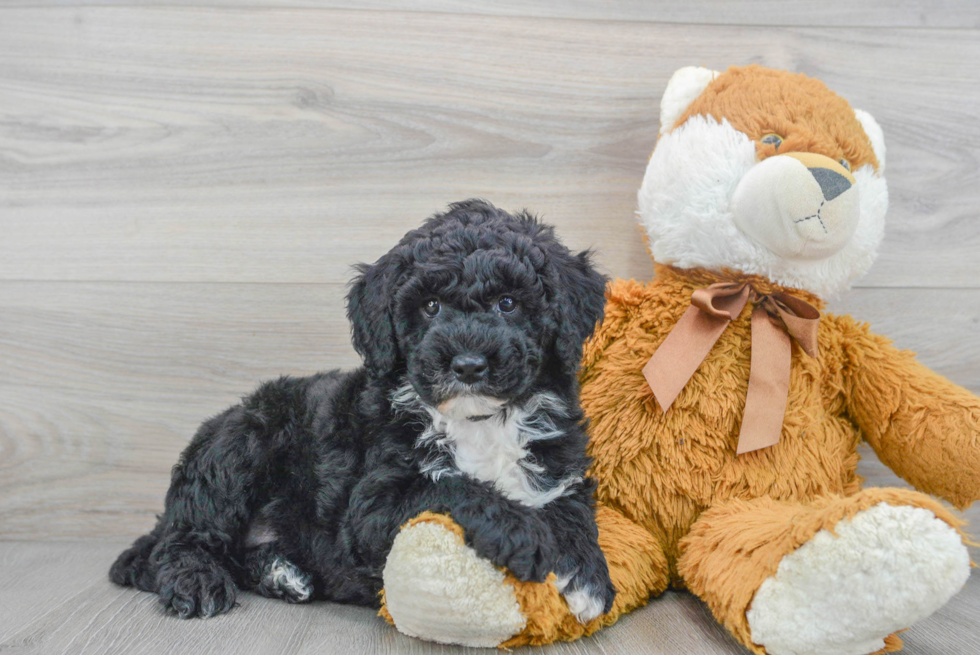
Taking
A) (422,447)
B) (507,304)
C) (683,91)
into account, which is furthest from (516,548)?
(683,91)

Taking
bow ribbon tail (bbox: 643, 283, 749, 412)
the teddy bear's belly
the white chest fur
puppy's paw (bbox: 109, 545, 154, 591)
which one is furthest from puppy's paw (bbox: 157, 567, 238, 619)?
bow ribbon tail (bbox: 643, 283, 749, 412)

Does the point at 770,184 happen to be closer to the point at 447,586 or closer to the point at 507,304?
the point at 507,304

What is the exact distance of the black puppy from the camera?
1248 mm

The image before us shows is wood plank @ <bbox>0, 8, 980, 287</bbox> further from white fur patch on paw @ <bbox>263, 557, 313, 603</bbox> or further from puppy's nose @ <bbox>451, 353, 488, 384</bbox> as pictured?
puppy's nose @ <bbox>451, 353, 488, 384</bbox>

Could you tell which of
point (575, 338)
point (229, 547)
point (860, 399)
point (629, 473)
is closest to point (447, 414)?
point (575, 338)

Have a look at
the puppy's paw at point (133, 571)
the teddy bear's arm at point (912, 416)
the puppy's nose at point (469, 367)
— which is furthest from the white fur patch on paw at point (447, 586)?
Result: the teddy bear's arm at point (912, 416)

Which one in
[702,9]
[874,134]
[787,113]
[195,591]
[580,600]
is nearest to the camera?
[580,600]

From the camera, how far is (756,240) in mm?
1554

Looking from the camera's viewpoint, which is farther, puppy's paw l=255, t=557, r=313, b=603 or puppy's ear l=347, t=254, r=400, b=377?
puppy's paw l=255, t=557, r=313, b=603

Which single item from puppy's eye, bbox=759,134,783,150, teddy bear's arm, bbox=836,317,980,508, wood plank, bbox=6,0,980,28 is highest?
wood plank, bbox=6,0,980,28

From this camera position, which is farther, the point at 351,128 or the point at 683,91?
the point at 351,128

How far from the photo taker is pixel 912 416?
1585 millimetres

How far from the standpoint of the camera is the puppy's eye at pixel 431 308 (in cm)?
132

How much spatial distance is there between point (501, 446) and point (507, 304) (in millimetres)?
272
